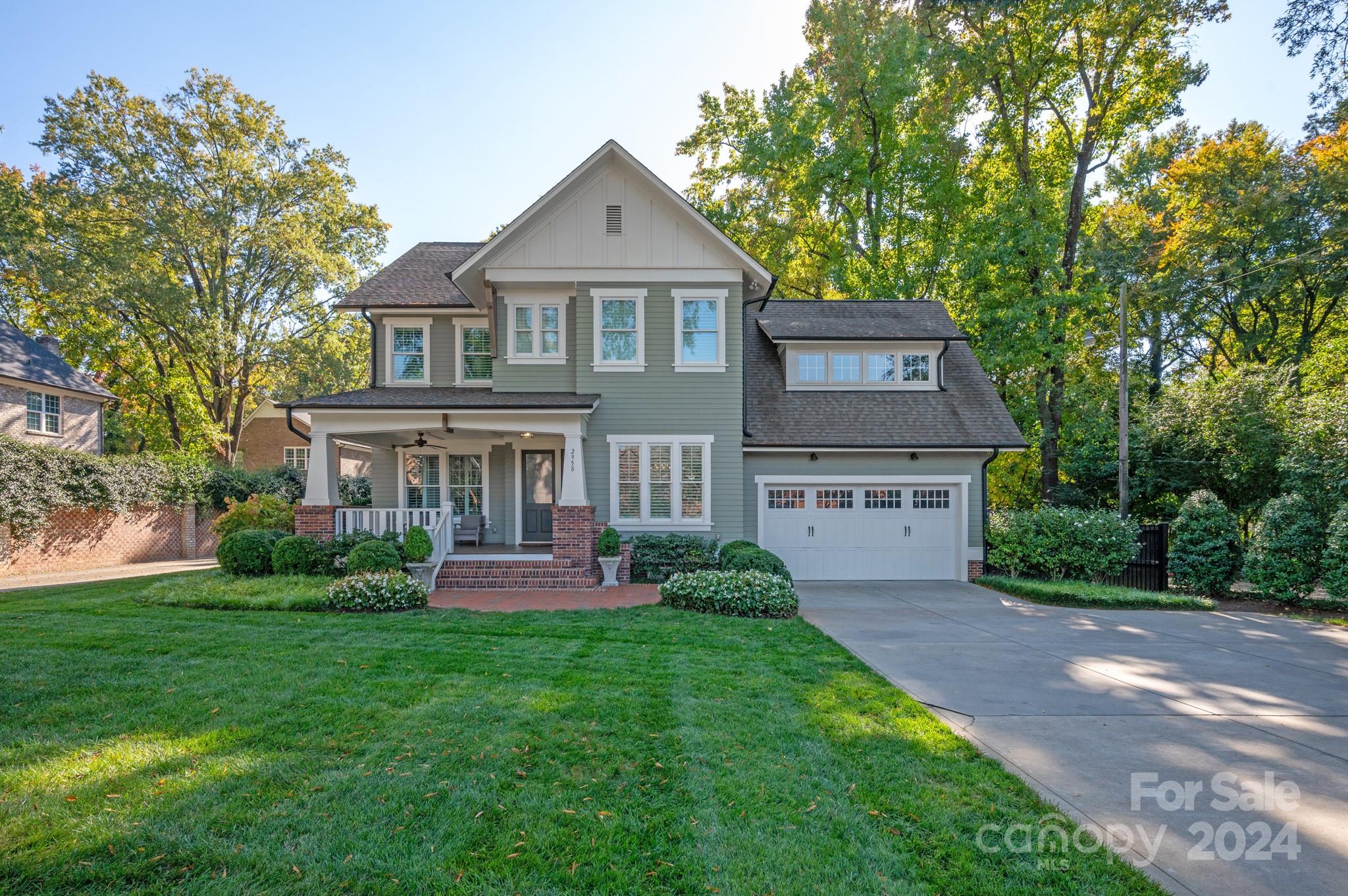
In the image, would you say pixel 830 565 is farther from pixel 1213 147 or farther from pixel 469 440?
pixel 1213 147

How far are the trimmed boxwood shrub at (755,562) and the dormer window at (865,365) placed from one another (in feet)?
17.2

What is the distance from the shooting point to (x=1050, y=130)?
2112cm

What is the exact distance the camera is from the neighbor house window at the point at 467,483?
14539mm

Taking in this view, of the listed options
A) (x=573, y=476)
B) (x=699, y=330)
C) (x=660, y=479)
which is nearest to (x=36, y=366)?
(x=573, y=476)

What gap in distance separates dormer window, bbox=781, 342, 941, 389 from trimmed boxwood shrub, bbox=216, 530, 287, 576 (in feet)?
38.7

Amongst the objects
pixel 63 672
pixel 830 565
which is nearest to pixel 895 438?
pixel 830 565

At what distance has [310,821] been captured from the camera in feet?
11.2

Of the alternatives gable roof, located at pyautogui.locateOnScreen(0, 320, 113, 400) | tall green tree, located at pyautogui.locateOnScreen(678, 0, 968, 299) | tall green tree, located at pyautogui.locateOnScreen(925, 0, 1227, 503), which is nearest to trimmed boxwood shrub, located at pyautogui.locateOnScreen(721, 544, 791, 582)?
tall green tree, located at pyautogui.locateOnScreen(925, 0, 1227, 503)

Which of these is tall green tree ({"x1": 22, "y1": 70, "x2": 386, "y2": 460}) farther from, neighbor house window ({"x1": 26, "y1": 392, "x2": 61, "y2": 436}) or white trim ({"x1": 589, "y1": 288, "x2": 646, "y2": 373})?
white trim ({"x1": 589, "y1": 288, "x2": 646, "y2": 373})

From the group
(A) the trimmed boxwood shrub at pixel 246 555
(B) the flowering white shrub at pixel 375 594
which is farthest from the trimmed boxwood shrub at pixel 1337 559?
(A) the trimmed boxwood shrub at pixel 246 555

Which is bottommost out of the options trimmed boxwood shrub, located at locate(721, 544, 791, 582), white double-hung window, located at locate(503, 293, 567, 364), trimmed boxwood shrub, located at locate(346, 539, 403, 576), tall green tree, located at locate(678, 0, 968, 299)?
trimmed boxwood shrub, located at locate(721, 544, 791, 582)

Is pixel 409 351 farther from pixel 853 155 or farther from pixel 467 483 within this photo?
pixel 853 155

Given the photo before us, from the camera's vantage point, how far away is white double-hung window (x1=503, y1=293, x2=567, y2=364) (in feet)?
44.2

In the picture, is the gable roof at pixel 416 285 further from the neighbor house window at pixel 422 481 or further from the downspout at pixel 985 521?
the downspout at pixel 985 521
